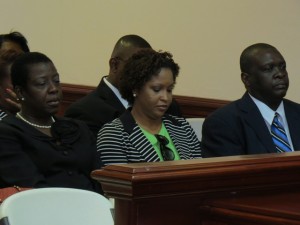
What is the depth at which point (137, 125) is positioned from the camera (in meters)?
2.96

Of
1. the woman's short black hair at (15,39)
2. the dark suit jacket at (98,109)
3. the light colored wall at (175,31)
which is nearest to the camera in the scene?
the dark suit jacket at (98,109)

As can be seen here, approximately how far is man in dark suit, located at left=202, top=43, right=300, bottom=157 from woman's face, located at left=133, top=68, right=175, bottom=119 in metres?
0.24

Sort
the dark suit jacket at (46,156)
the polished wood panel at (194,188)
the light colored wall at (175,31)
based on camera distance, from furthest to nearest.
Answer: the light colored wall at (175,31)
the dark suit jacket at (46,156)
the polished wood panel at (194,188)

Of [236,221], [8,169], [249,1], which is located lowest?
[8,169]

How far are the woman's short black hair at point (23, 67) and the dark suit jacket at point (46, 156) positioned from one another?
19 cm

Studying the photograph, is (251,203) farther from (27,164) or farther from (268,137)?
(268,137)

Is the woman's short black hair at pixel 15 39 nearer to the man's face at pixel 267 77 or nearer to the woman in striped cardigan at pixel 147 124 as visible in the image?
the woman in striped cardigan at pixel 147 124

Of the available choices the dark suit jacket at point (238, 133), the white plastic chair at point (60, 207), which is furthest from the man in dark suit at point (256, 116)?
the white plastic chair at point (60, 207)

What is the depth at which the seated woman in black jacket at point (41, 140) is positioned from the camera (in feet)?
8.54

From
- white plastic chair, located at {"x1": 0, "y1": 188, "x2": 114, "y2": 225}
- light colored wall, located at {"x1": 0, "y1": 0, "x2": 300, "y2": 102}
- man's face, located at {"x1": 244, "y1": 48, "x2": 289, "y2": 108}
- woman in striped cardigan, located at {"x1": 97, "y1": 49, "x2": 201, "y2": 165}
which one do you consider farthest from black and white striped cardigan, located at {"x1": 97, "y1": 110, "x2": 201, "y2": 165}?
light colored wall, located at {"x1": 0, "y1": 0, "x2": 300, "y2": 102}

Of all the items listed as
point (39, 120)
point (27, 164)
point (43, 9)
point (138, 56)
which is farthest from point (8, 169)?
point (43, 9)

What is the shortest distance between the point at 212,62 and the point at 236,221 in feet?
10.1

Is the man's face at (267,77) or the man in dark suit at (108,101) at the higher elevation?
the man's face at (267,77)

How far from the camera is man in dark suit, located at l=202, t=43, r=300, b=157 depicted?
302 centimetres
